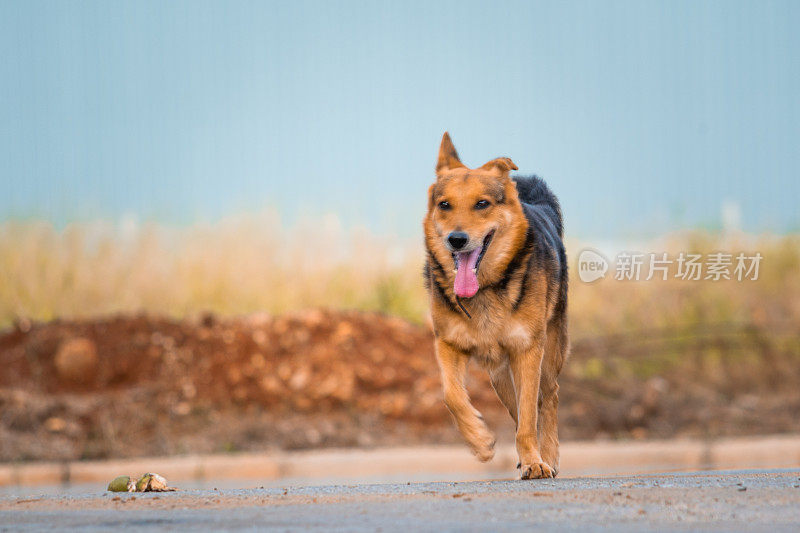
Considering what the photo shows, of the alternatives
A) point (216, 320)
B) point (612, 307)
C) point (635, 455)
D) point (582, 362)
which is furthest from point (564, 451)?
point (612, 307)

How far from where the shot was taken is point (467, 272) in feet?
19.5

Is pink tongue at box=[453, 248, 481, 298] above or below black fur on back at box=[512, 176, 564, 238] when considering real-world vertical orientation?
below

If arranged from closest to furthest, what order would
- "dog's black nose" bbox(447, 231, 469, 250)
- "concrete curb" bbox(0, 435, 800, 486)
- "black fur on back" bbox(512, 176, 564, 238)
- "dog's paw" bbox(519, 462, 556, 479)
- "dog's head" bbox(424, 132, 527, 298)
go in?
"dog's black nose" bbox(447, 231, 469, 250) < "dog's head" bbox(424, 132, 527, 298) < "dog's paw" bbox(519, 462, 556, 479) < "black fur on back" bbox(512, 176, 564, 238) < "concrete curb" bbox(0, 435, 800, 486)

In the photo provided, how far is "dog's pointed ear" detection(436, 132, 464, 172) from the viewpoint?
21.2ft

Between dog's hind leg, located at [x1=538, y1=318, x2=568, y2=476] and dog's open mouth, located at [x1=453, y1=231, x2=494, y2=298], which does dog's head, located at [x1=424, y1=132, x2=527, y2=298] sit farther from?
dog's hind leg, located at [x1=538, y1=318, x2=568, y2=476]

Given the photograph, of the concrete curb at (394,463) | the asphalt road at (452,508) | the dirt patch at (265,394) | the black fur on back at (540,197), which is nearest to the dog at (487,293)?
the asphalt road at (452,508)

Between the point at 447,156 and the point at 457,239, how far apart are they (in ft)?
3.03

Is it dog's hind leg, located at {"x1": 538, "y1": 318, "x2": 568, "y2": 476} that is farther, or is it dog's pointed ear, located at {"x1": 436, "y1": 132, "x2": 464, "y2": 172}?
dog's hind leg, located at {"x1": 538, "y1": 318, "x2": 568, "y2": 476}

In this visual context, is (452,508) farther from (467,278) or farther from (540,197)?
(540,197)

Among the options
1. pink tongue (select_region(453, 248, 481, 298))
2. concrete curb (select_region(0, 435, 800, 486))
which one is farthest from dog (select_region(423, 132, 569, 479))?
concrete curb (select_region(0, 435, 800, 486))

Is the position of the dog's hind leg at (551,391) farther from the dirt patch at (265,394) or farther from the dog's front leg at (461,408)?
the dirt patch at (265,394)

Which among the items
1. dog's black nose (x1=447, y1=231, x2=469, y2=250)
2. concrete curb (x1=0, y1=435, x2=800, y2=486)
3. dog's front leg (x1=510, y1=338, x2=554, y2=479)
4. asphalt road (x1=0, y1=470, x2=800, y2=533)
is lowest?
concrete curb (x1=0, y1=435, x2=800, y2=486)

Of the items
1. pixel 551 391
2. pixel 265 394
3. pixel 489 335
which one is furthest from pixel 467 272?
pixel 265 394

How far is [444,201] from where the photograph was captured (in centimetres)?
598
